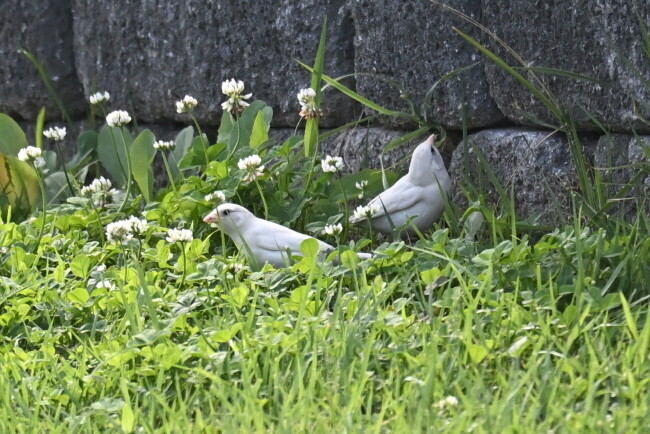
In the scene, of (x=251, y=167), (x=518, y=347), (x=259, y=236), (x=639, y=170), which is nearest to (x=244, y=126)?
(x=251, y=167)

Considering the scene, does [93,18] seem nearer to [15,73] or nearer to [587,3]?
[15,73]

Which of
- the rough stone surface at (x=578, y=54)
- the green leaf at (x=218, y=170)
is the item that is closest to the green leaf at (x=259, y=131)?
the green leaf at (x=218, y=170)

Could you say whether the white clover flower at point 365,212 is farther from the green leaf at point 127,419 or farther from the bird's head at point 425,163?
the green leaf at point 127,419

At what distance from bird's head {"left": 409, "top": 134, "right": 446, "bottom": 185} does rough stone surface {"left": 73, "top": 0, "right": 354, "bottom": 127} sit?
0.52 meters

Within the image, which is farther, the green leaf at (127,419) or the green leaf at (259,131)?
the green leaf at (259,131)

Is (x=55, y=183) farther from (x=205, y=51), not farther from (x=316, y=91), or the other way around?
(x=316, y=91)

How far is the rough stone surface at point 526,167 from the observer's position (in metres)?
2.65

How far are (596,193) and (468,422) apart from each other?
1.12 meters

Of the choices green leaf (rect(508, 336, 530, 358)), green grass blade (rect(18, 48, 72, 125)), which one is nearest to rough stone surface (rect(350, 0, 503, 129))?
green leaf (rect(508, 336, 530, 358))

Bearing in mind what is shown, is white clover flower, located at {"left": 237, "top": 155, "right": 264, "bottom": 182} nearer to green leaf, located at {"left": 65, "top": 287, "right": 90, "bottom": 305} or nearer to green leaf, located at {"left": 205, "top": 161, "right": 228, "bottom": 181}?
green leaf, located at {"left": 205, "top": 161, "right": 228, "bottom": 181}

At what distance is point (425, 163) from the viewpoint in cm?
276

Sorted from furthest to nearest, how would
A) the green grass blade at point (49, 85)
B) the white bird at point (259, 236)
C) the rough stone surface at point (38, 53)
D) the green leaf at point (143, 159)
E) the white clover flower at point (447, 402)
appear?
the rough stone surface at point (38, 53)
the green grass blade at point (49, 85)
the green leaf at point (143, 159)
the white bird at point (259, 236)
the white clover flower at point (447, 402)

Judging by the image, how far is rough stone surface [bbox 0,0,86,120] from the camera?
4090 mm

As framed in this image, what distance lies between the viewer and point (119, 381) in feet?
6.17
